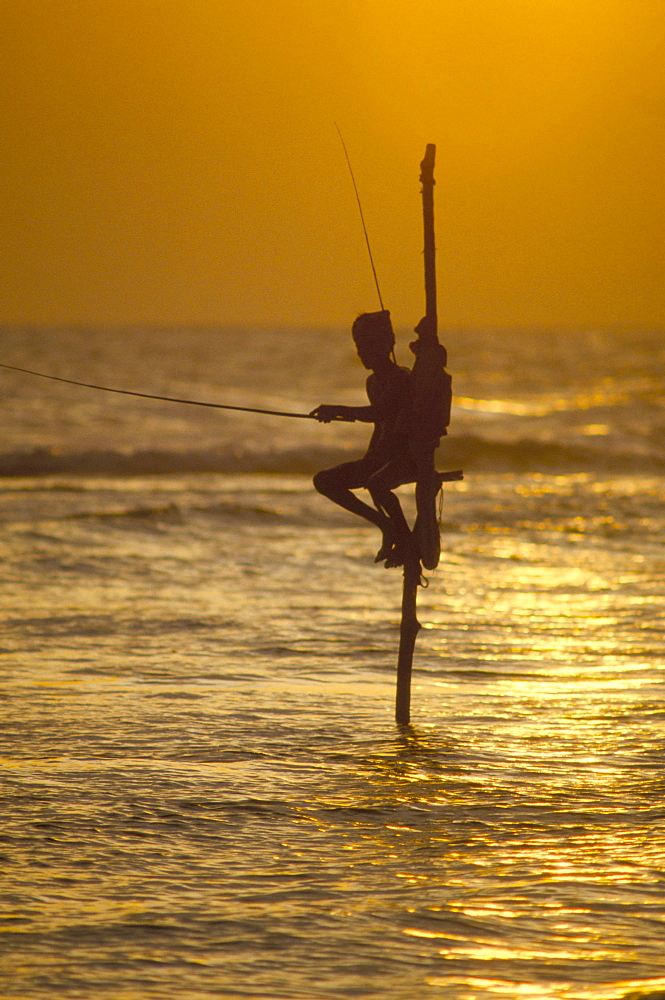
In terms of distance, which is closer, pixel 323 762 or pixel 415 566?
pixel 323 762

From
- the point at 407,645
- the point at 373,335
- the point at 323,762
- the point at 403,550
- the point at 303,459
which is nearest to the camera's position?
the point at 323,762

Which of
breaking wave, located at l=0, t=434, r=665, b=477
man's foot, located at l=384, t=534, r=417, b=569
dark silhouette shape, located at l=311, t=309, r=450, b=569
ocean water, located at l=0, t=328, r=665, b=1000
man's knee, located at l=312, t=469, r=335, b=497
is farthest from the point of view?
breaking wave, located at l=0, t=434, r=665, b=477

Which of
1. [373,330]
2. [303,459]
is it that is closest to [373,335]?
[373,330]

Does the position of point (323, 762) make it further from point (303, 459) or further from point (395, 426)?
point (303, 459)

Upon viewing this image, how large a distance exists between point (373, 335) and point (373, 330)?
0.03 meters

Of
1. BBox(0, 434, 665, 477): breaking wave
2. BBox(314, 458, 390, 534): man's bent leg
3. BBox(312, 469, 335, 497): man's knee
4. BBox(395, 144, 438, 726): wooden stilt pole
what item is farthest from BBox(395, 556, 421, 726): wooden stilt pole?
BBox(0, 434, 665, 477): breaking wave

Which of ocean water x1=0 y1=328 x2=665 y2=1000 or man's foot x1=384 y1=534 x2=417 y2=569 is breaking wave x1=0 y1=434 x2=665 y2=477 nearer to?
ocean water x1=0 y1=328 x2=665 y2=1000

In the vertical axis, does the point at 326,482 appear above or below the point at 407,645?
above

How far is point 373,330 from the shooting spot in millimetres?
7148

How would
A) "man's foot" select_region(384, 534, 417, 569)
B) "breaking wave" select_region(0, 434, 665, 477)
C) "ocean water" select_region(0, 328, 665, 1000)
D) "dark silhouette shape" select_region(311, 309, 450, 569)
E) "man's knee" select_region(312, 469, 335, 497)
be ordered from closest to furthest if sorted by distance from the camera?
"ocean water" select_region(0, 328, 665, 1000) → "dark silhouette shape" select_region(311, 309, 450, 569) → "man's knee" select_region(312, 469, 335, 497) → "man's foot" select_region(384, 534, 417, 569) → "breaking wave" select_region(0, 434, 665, 477)

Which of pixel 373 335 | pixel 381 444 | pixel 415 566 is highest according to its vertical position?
A: pixel 373 335

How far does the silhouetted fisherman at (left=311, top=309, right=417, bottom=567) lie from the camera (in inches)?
282

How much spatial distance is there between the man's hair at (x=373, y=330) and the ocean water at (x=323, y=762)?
7.49 ft

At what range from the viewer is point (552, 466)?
31.4 m
